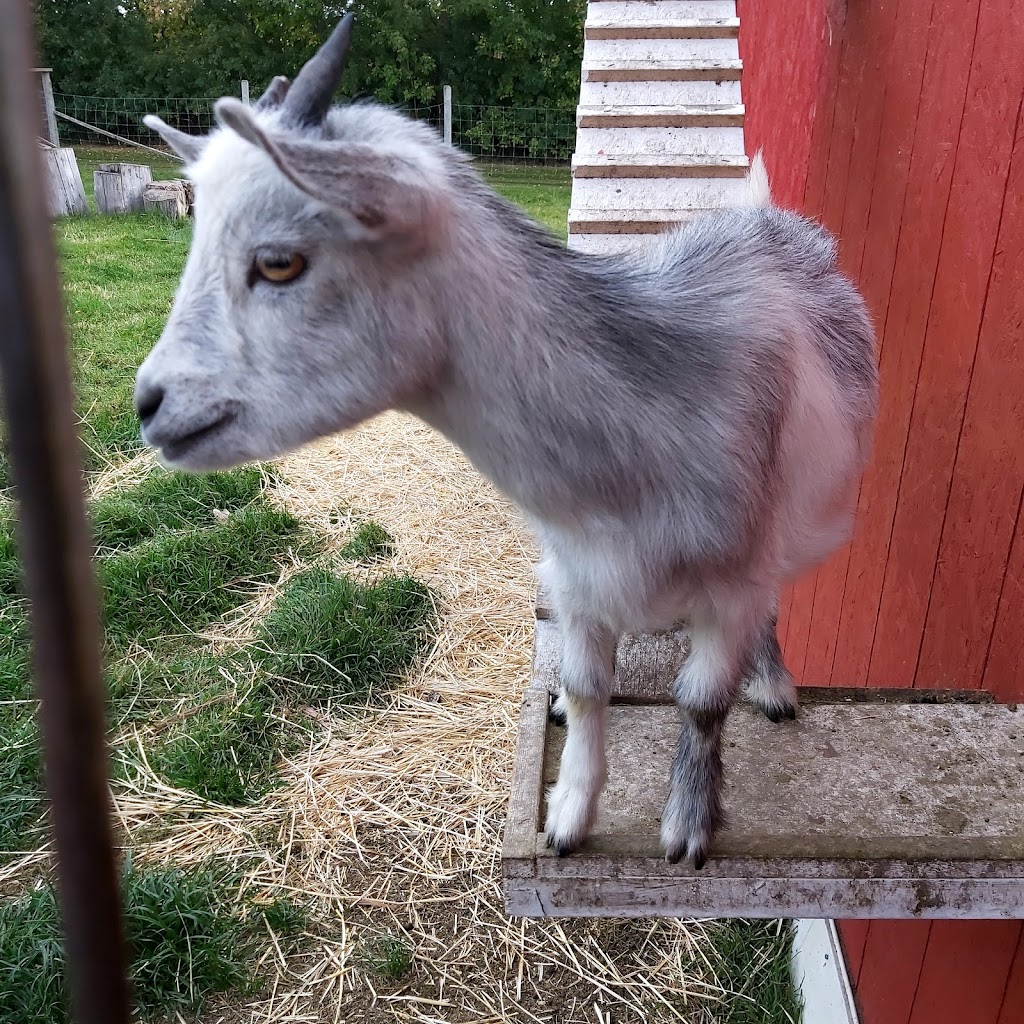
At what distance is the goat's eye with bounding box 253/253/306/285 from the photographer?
3.50ft

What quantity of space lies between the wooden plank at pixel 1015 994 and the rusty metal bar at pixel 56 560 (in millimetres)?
1534

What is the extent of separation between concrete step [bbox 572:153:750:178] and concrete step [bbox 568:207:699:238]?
29 cm

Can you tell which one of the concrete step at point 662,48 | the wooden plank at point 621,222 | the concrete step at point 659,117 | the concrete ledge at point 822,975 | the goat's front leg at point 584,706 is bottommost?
the concrete ledge at point 822,975

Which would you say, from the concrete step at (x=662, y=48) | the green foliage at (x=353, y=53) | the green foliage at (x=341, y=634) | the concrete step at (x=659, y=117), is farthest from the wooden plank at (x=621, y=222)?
the green foliage at (x=353, y=53)

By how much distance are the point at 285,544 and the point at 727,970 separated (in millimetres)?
2442

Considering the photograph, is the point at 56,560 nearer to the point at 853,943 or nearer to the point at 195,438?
the point at 195,438

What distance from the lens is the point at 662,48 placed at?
3814 mm

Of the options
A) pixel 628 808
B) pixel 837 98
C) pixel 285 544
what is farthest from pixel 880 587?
pixel 285 544

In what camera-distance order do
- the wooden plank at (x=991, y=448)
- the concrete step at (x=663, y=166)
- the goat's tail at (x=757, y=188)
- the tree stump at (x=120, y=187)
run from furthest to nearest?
the tree stump at (x=120, y=187)
the concrete step at (x=663, y=166)
the goat's tail at (x=757, y=188)
the wooden plank at (x=991, y=448)

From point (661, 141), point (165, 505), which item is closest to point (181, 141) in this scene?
point (661, 141)

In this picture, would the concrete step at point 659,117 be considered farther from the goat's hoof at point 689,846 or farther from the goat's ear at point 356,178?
the goat's hoof at point 689,846

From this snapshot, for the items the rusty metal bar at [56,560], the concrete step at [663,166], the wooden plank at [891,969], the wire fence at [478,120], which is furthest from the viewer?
the wire fence at [478,120]

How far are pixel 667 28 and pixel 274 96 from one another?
3107 millimetres

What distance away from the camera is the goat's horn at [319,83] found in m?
1.11
